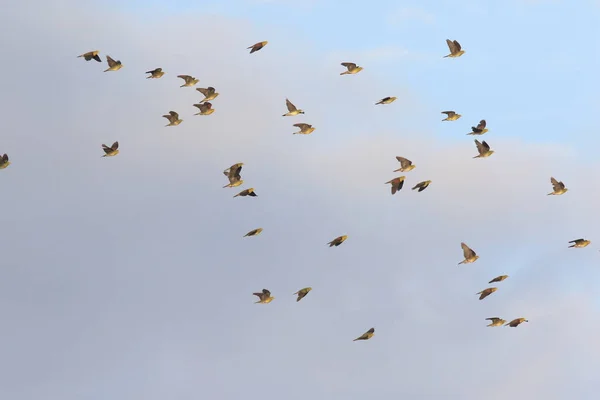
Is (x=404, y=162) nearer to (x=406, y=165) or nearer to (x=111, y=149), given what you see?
(x=406, y=165)

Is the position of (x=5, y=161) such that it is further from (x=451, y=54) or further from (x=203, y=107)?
(x=451, y=54)

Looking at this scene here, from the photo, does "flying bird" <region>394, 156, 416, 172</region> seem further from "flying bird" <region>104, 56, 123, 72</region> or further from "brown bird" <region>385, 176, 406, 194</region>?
"flying bird" <region>104, 56, 123, 72</region>

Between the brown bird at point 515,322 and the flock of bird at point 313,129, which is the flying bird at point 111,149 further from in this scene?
the brown bird at point 515,322

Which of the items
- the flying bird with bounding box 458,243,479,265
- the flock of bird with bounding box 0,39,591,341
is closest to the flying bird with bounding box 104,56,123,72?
the flock of bird with bounding box 0,39,591,341

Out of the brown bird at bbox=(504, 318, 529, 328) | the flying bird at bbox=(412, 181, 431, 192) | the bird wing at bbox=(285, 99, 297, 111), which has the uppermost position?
the bird wing at bbox=(285, 99, 297, 111)

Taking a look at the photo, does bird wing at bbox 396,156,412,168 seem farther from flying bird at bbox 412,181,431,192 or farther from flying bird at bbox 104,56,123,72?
flying bird at bbox 104,56,123,72

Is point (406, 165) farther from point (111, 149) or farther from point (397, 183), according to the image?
point (111, 149)

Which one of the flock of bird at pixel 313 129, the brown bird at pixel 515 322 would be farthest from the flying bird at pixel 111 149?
the brown bird at pixel 515 322

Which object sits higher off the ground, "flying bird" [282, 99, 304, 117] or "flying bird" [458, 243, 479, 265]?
"flying bird" [282, 99, 304, 117]

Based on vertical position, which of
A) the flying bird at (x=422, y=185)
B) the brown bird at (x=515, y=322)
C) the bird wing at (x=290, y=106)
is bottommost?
the brown bird at (x=515, y=322)

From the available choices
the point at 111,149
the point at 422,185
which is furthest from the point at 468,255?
the point at 111,149

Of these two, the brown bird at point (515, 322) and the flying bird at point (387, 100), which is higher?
the flying bird at point (387, 100)

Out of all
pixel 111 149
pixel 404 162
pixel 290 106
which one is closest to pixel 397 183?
pixel 404 162

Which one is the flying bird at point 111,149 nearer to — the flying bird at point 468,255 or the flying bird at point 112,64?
the flying bird at point 112,64
